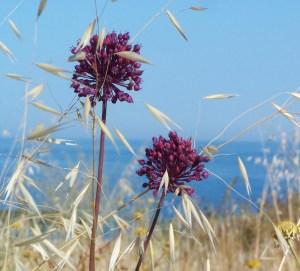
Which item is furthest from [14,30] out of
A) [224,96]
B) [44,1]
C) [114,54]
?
[224,96]

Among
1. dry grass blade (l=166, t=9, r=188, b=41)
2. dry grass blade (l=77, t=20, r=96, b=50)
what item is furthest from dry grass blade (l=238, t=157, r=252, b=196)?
dry grass blade (l=77, t=20, r=96, b=50)

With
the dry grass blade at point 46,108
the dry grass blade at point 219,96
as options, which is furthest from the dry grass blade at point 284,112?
the dry grass blade at point 46,108

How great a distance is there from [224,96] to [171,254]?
0.28m

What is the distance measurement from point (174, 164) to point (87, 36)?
25cm

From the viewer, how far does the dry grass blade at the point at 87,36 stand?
3.73 feet

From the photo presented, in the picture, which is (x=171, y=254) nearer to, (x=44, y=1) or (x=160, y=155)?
(x=160, y=155)

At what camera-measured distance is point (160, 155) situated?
1.23m

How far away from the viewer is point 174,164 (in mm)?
1222

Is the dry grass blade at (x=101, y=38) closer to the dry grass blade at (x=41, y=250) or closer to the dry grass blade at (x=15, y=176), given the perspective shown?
the dry grass blade at (x=15, y=176)

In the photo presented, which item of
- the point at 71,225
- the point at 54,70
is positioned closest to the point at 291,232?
the point at 71,225

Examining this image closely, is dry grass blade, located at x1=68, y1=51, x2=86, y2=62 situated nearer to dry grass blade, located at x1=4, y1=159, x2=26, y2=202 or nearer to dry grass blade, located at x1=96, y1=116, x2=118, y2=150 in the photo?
dry grass blade, located at x1=96, y1=116, x2=118, y2=150

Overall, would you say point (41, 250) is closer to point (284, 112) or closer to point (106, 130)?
point (106, 130)

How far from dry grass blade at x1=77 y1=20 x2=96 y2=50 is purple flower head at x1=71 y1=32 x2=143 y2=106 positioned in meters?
0.02

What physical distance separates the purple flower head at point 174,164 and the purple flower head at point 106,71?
0.11 metres
